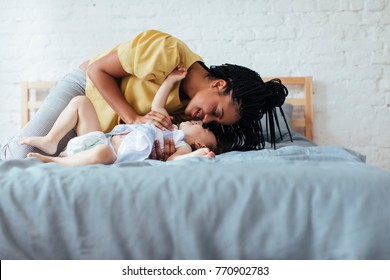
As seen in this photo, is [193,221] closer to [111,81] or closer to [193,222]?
[193,222]

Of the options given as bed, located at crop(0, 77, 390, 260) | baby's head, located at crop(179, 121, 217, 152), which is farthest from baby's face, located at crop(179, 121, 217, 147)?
bed, located at crop(0, 77, 390, 260)

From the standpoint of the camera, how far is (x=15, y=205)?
691mm

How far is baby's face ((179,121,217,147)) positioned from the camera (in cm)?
146

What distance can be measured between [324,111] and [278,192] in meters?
1.80

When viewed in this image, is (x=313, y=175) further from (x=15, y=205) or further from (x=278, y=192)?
(x=15, y=205)

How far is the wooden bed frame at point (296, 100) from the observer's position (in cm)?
234

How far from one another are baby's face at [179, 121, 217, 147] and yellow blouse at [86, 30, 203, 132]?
10 centimetres

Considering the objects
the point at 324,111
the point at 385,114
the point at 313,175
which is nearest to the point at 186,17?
the point at 324,111

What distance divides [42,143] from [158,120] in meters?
0.37

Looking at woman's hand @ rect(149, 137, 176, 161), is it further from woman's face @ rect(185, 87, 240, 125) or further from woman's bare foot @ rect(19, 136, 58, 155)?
woman's bare foot @ rect(19, 136, 58, 155)

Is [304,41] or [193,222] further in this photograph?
[304,41]

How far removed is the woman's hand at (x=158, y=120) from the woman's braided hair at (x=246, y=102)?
6.2 inches

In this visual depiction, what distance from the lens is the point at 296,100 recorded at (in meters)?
2.36

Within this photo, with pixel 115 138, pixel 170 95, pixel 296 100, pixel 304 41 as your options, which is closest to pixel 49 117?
pixel 115 138
